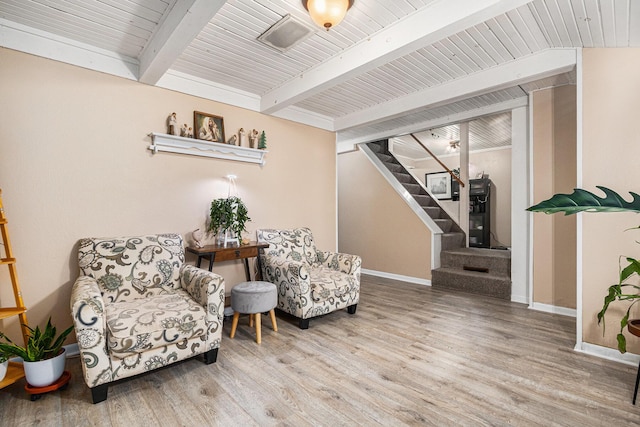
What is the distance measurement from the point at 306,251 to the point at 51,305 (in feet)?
7.79

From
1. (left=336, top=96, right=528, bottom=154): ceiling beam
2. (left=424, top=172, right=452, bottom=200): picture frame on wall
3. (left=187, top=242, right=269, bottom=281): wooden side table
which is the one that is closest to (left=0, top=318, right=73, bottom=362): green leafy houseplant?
(left=187, top=242, right=269, bottom=281): wooden side table

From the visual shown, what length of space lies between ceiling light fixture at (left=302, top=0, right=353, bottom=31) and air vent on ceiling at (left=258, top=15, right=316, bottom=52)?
400mm

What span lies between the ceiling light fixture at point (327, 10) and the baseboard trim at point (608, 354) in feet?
10.2

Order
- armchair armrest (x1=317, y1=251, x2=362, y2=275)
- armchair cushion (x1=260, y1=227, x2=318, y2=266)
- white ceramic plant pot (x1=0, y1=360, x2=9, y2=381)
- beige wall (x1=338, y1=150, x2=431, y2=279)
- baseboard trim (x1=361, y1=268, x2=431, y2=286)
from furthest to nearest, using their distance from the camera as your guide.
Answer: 1. beige wall (x1=338, y1=150, x2=431, y2=279)
2. baseboard trim (x1=361, y1=268, x2=431, y2=286)
3. armchair cushion (x1=260, y1=227, x2=318, y2=266)
4. armchair armrest (x1=317, y1=251, x2=362, y2=275)
5. white ceramic plant pot (x1=0, y1=360, x2=9, y2=381)

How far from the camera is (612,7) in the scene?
1.96 m

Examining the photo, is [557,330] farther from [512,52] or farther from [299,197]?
[299,197]

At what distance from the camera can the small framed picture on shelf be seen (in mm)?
3148

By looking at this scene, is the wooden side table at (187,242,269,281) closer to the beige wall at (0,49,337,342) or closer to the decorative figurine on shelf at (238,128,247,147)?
the beige wall at (0,49,337,342)

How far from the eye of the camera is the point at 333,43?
2496 millimetres

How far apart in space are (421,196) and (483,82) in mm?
3012

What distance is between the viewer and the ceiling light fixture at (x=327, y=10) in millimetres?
1777

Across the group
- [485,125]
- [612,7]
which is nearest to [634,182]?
[612,7]

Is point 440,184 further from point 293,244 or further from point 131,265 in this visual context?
point 131,265

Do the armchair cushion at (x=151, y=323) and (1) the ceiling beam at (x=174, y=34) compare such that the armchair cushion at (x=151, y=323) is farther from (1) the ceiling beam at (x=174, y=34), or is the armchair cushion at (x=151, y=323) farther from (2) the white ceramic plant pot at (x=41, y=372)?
(1) the ceiling beam at (x=174, y=34)
